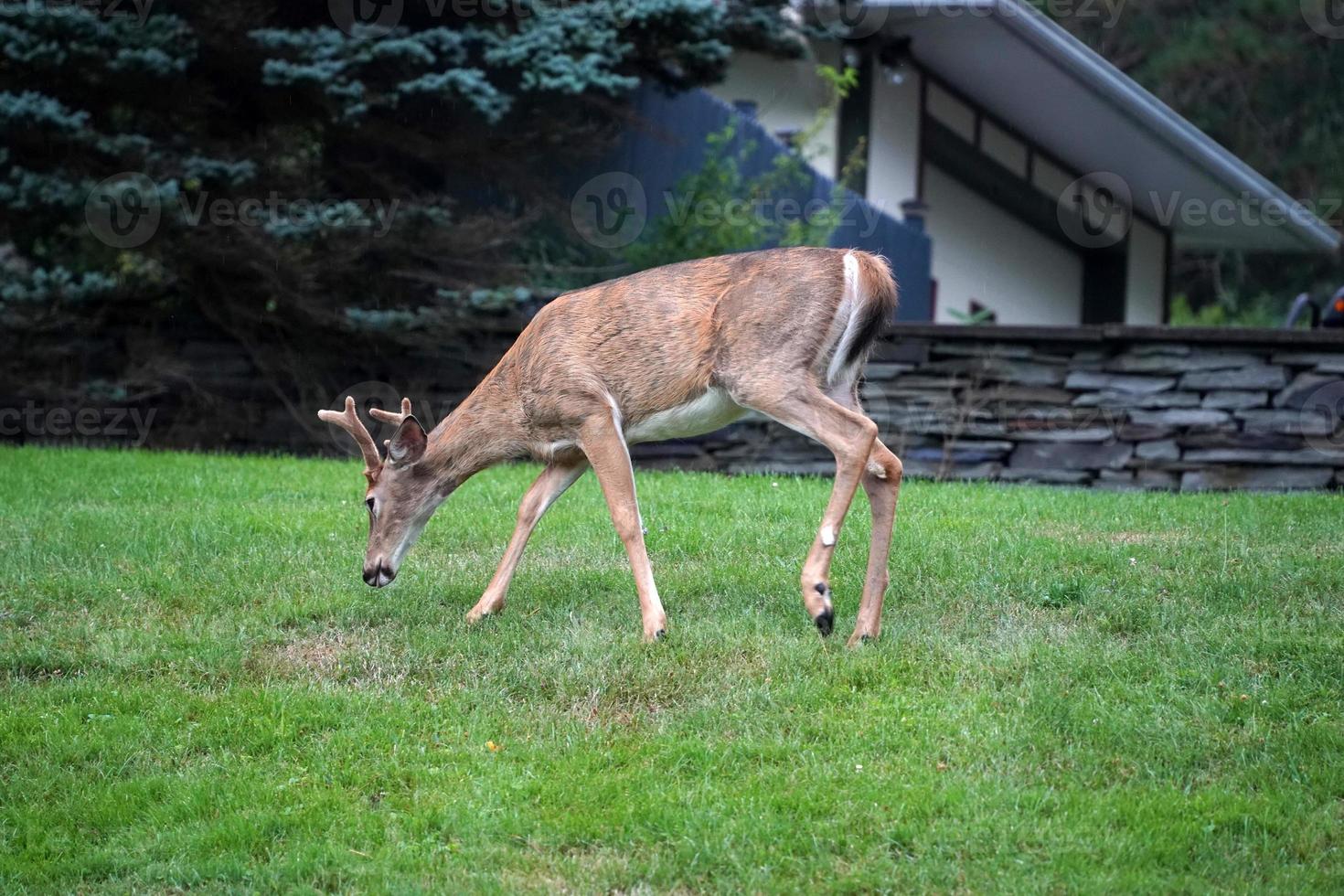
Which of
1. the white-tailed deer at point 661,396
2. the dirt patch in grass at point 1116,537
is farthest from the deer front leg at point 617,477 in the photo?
the dirt patch in grass at point 1116,537

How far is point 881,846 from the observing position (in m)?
4.52

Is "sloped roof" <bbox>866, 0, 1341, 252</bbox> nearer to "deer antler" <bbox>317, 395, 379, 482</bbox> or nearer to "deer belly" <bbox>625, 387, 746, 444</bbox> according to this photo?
"deer belly" <bbox>625, 387, 746, 444</bbox>

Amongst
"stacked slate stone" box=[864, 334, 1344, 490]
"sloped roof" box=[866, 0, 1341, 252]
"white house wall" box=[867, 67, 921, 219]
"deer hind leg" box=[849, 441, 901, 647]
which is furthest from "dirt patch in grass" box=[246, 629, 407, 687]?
"white house wall" box=[867, 67, 921, 219]

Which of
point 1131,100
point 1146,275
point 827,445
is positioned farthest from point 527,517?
point 1146,275

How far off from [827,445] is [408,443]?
197 cm

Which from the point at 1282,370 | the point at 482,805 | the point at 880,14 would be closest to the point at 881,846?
the point at 482,805

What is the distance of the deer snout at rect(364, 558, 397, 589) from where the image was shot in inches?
273

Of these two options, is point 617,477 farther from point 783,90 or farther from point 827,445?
point 783,90

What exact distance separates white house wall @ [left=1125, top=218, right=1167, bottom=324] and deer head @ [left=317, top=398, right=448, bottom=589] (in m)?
13.5

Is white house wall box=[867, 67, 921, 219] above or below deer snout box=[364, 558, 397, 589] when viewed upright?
above

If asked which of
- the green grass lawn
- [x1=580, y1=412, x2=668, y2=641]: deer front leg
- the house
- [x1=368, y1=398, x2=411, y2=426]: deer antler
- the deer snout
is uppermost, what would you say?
the house

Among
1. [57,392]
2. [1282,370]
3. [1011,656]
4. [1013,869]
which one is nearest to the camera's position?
[1013,869]

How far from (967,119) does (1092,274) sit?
2.47m

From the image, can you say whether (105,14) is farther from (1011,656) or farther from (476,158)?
(1011,656)
